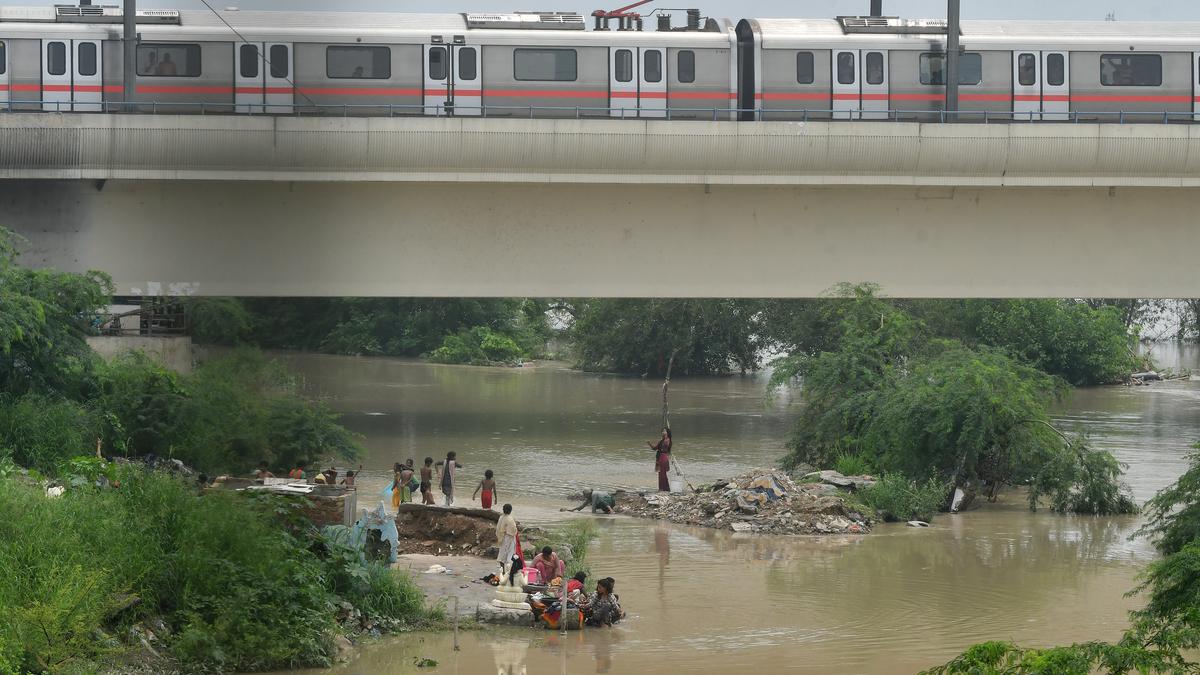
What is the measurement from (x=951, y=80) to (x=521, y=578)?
1454 cm

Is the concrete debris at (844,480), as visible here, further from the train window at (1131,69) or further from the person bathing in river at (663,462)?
the train window at (1131,69)

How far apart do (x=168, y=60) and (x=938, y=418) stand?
14880 millimetres

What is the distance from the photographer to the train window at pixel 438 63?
88.8 feet

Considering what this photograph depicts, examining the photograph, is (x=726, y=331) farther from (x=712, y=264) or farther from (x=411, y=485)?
(x=411, y=485)

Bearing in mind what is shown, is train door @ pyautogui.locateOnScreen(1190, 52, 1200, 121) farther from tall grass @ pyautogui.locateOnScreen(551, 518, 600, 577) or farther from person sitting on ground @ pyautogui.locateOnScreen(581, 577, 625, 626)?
person sitting on ground @ pyautogui.locateOnScreen(581, 577, 625, 626)

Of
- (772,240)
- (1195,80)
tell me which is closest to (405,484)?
(772,240)

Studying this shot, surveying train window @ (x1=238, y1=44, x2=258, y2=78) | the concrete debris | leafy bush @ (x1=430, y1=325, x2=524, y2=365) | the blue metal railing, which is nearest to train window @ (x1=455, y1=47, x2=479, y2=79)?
the blue metal railing

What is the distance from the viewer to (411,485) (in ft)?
75.9

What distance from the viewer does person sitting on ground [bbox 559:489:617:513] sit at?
23.8 metres

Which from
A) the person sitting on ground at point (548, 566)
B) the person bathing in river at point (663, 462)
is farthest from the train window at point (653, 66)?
the person sitting on ground at point (548, 566)

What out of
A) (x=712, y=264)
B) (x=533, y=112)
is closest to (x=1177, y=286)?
(x=712, y=264)

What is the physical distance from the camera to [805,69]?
1087 inches

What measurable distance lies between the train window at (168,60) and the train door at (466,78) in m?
4.71

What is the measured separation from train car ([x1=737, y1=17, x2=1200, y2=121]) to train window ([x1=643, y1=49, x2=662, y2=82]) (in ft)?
5.23
